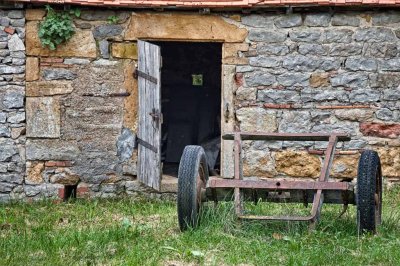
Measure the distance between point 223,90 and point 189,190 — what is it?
3.49m

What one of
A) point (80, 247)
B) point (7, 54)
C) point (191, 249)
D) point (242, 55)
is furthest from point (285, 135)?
point (7, 54)

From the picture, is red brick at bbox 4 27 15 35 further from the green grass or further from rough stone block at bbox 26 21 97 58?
the green grass

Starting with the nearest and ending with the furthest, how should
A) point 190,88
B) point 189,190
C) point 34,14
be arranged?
point 189,190
point 34,14
point 190,88

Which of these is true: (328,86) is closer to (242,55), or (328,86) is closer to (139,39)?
(242,55)

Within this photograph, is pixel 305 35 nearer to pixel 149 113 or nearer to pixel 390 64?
pixel 390 64

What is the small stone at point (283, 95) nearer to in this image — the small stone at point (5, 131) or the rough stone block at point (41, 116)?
the rough stone block at point (41, 116)

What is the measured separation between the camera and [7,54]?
9.96 meters

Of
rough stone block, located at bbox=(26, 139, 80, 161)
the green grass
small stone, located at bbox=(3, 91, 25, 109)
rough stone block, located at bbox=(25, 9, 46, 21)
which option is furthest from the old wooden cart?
rough stone block, located at bbox=(25, 9, 46, 21)

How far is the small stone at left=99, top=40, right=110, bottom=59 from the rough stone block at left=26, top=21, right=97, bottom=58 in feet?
0.25

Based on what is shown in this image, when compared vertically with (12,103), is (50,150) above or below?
below

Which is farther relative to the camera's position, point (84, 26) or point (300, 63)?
point (84, 26)

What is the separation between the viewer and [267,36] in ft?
32.4

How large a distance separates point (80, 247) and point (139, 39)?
13.8 feet

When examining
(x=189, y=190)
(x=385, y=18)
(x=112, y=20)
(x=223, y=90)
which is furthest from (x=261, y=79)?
(x=189, y=190)
